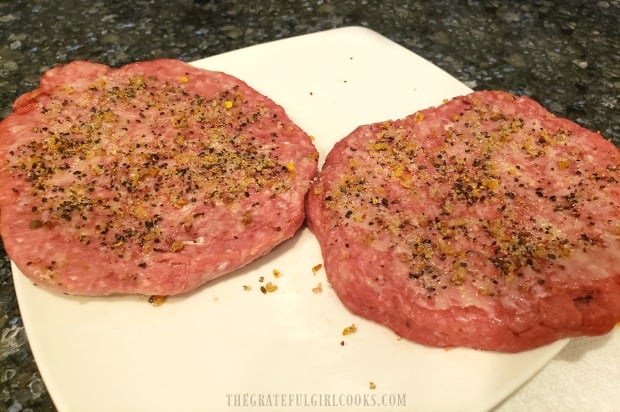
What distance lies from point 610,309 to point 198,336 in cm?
131

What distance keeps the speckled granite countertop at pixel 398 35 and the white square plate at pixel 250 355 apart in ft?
5.56

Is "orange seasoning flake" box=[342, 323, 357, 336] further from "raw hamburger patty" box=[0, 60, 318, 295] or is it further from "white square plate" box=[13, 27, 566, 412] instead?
"raw hamburger patty" box=[0, 60, 318, 295]

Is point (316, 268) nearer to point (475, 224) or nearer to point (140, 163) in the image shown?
point (475, 224)

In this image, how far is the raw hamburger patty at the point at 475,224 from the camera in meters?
1.67

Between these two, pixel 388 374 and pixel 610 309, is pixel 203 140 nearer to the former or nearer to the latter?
pixel 388 374

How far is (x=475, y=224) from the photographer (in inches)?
74.2

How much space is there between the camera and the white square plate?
1.61 m

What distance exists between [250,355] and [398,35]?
96.3 inches

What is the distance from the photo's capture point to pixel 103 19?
3.49m

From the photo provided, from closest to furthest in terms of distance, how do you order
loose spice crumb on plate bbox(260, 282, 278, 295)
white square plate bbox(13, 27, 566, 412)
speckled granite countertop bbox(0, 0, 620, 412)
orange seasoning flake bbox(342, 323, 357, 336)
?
1. white square plate bbox(13, 27, 566, 412)
2. orange seasoning flake bbox(342, 323, 357, 336)
3. loose spice crumb on plate bbox(260, 282, 278, 295)
4. speckled granite countertop bbox(0, 0, 620, 412)

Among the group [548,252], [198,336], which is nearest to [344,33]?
[548,252]

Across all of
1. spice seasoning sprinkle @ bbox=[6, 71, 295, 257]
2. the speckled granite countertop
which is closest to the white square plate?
spice seasoning sprinkle @ bbox=[6, 71, 295, 257]

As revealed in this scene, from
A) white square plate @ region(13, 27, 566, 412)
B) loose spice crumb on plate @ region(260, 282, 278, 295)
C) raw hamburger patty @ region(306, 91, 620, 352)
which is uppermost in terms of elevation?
raw hamburger patty @ region(306, 91, 620, 352)

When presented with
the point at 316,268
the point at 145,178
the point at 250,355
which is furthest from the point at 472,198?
the point at 145,178
